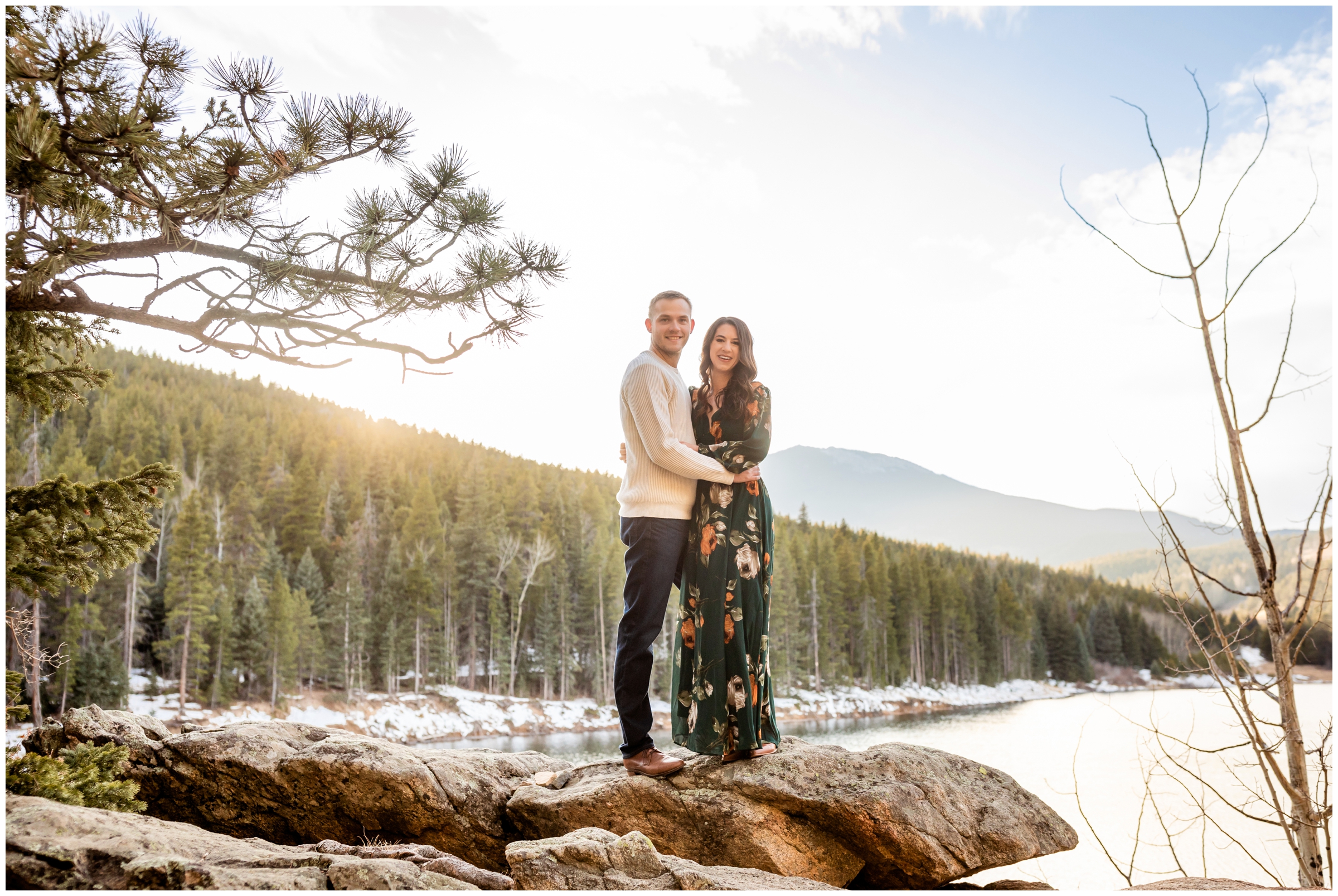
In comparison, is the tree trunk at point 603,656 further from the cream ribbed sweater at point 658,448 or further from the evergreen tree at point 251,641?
the cream ribbed sweater at point 658,448

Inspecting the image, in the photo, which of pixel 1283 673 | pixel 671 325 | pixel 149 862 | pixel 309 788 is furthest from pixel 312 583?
pixel 1283 673

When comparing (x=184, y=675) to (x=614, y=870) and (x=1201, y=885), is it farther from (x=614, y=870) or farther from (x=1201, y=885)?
(x=1201, y=885)

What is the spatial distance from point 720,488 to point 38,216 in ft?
9.42

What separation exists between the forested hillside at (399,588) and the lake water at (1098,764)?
8.29 m

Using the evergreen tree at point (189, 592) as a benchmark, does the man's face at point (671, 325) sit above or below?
above

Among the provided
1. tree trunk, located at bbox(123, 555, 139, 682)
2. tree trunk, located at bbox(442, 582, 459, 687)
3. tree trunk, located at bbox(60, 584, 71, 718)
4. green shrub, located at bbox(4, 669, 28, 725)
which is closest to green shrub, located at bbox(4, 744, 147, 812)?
green shrub, located at bbox(4, 669, 28, 725)

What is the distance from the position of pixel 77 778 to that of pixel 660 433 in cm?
262

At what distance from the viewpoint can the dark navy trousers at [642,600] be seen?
307 centimetres

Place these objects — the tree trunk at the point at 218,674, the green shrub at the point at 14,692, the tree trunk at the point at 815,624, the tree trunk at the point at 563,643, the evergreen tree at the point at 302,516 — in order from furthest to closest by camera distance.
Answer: the evergreen tree at the point at 302,516, the tree trunk at the point at 815,624, the tree trunk at the point at 563,643, the tree trunk at the point at 218,674, the green shrub at the point at 14,692

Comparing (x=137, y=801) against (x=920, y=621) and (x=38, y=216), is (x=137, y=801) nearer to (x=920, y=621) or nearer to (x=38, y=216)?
(x=38, y=216)

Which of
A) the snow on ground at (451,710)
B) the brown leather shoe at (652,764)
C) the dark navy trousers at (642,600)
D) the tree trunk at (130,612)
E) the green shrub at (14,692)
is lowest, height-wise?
the snow on ground at (451,710)

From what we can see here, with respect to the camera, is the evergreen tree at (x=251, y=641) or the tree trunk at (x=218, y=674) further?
the evergreen tree at (x=251, y=641)

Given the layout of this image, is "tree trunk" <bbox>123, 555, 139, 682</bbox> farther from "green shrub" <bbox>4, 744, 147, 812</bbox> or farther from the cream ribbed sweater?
the cream ribbed sweater

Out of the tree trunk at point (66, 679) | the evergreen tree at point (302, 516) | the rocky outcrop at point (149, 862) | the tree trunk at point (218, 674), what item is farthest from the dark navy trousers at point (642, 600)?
the evergreen tree at point (302, 516)
